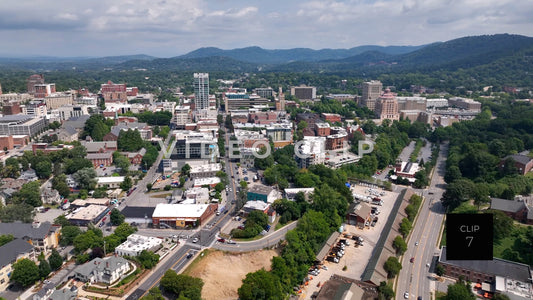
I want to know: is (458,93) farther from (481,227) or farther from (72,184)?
(481,227)

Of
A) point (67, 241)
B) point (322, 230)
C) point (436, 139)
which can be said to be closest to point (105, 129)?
point (67, 241)

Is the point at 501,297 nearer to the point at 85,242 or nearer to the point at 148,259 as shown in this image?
the point at 148,259

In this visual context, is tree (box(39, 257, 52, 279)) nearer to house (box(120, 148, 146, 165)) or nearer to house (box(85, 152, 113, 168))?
house (box(85, 152, 113, 168))

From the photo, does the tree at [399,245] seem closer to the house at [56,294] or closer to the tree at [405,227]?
the tree at [405,227]

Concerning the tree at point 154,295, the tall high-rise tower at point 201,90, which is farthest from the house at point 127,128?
the tree at point 154,295

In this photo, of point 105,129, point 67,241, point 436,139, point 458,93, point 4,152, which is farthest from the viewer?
point 458,93
